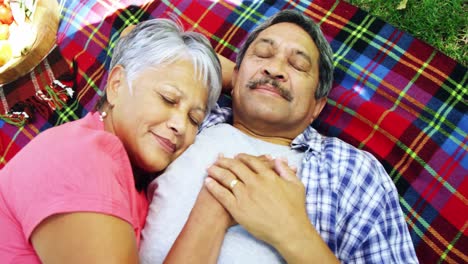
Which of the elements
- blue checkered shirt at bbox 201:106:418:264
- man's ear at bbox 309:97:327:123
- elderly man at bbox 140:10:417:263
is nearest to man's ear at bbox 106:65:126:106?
elderly man at bbox 140:10:417:263

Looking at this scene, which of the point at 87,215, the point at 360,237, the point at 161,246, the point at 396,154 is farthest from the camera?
the point at 396,154

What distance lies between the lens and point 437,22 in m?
3.08

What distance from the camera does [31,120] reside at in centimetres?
310

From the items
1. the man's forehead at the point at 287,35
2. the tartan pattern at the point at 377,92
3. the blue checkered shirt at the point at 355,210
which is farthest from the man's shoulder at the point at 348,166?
the man's forehead at the point at 287,35

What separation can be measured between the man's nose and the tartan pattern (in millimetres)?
567

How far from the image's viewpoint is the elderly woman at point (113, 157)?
149cm

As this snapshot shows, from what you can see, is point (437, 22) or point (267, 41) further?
point (437, 22)

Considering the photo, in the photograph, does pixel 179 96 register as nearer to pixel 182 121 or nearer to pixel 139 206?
pixel 182 121

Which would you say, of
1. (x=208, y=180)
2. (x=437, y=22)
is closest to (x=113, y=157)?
(x=208, y=180)

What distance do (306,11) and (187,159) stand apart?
1.50 m

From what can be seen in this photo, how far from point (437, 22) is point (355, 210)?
1728mm

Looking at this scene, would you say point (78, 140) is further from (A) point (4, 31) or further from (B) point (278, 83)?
(A) point (4, 31)

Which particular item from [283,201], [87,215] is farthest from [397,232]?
[87,215]

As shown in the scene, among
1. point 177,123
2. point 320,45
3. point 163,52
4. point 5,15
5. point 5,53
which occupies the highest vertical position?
point 320,45
